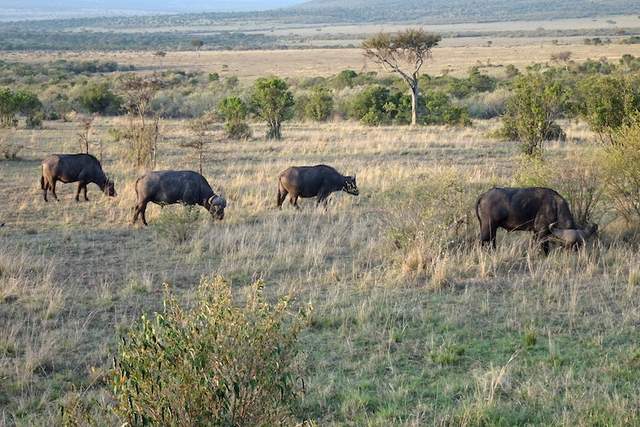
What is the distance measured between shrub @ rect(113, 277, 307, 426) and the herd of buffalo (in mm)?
7253

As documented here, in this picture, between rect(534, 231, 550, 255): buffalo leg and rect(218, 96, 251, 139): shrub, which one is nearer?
rect(534, 231, 550, 255): buffalo leg

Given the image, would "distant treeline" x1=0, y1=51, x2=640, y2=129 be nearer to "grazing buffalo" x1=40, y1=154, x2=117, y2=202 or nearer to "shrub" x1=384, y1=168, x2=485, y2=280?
"grazing buffalo" x1=40, y1=154, x2=117, y2=202

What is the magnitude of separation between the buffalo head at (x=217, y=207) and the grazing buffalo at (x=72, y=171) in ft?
10.6

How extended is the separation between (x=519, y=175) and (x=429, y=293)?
4840 millimetres

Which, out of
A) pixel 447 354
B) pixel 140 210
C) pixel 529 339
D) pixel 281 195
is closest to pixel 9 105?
pixel 140 210

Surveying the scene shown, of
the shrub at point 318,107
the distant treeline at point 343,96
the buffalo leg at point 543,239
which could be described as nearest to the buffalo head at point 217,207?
the buffalo leg at point 543,239

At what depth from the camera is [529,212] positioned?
453 inches

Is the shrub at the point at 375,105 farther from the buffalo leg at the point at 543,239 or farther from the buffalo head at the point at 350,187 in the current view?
the buffalo leg at the point at 543,239

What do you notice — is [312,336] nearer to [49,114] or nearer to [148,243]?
[148,243]

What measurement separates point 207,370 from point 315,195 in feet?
37.4

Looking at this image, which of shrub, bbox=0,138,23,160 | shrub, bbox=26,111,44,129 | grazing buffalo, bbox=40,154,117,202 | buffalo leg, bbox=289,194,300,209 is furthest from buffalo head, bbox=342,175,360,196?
shrub, bbox=26,111,44,129

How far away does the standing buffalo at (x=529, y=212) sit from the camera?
37.4 feet

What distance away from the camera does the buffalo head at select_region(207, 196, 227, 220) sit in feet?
47.3

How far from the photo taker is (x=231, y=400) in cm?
478
